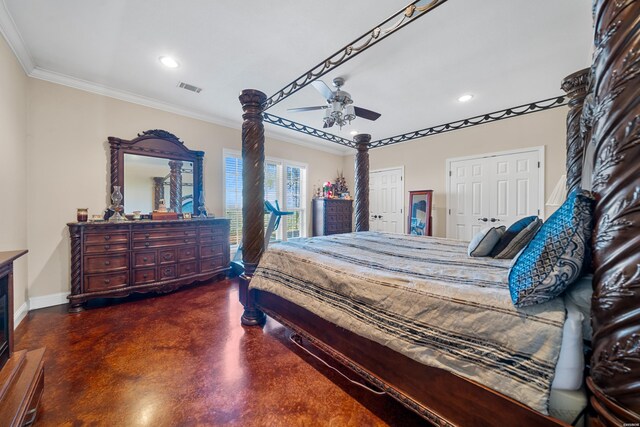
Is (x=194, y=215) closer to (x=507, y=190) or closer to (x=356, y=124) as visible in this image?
(x=356, y=124)

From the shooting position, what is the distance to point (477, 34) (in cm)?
213

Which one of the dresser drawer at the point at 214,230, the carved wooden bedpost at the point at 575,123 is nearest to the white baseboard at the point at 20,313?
the dresser drawer at the point at 214,230

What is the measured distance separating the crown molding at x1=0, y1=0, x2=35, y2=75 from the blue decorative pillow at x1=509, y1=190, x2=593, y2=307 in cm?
385

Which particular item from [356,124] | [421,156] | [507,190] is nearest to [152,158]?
[356,124]

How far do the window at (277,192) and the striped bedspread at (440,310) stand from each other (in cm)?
282

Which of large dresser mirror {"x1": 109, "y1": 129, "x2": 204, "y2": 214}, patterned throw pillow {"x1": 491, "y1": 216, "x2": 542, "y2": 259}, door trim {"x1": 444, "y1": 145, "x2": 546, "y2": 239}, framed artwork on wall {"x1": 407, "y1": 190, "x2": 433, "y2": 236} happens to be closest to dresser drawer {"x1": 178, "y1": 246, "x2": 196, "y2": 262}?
large dresser mirror {"x1": 109, "y1": 129, "x2": 204, "y2": 214}

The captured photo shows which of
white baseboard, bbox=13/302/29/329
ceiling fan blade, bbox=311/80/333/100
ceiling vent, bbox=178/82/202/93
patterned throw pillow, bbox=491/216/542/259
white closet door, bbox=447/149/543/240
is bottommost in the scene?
white baseboard, bbox=13/302/29/329

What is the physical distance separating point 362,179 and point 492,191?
8.12ft

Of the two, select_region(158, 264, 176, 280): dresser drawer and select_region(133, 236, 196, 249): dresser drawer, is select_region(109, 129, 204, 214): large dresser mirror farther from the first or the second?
select_region(158, 264, 176, 280): dresser drawer

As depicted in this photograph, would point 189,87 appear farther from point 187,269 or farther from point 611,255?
point 611,255

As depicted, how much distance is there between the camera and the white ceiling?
74.4 inches

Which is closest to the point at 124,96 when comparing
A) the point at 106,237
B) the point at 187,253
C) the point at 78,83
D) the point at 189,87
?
the point at 78,83

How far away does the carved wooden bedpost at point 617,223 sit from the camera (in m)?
0.61

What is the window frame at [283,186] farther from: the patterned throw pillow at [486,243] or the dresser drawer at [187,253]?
the patterned throw pillow at [486,243]
